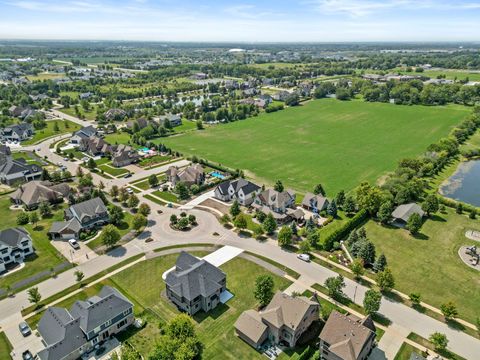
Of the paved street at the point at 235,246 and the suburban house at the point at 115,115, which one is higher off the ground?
the suburban house at the point at 115,115

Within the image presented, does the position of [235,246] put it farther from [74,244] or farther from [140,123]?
[140,123]

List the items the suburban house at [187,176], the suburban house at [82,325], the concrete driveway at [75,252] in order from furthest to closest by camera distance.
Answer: the suburban house at [187,176] → the concrete driveway at [75,252] → the suburban house at [82,325]

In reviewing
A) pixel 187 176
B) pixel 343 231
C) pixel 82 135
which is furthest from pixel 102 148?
pixel 343 231

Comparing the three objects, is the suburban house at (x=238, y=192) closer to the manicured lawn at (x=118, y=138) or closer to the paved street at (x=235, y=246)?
the paved street at (x=235, y=246)

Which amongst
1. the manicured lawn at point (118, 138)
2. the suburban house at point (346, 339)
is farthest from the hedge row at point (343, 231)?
the manicured lawn at point (118, 138)

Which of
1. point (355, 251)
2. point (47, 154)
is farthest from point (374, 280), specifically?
point (47, 154)

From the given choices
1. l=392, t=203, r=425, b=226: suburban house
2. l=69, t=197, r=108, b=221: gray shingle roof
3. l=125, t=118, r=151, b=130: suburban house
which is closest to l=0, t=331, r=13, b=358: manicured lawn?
l=69, t=197, r=108, b=221: gray shingle roof

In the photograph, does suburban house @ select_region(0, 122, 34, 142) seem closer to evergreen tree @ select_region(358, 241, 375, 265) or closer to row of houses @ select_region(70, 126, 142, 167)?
row of houses @ select_region(70, 126, 142, 167)

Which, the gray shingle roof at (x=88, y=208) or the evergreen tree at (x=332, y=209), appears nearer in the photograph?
the gray shingle roof at (x=88, y=208)
